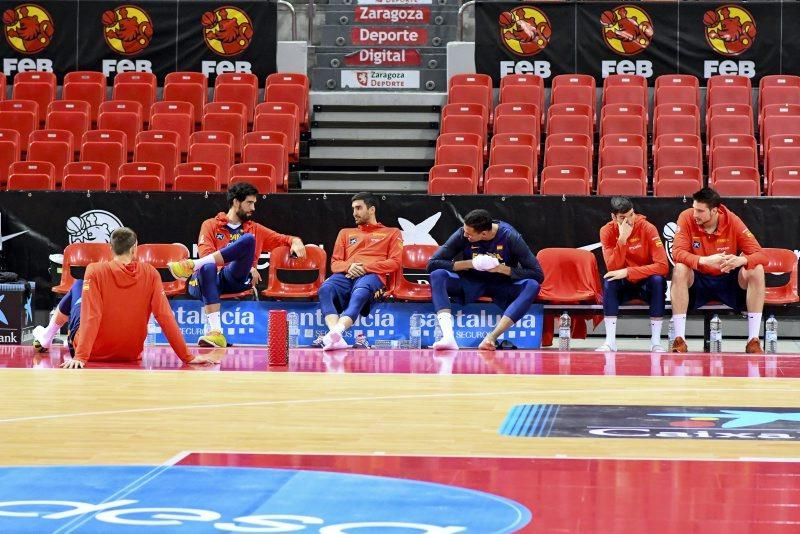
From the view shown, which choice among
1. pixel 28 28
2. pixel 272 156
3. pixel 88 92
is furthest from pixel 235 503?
pixel 28 28

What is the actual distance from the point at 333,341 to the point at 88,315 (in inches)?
94.0

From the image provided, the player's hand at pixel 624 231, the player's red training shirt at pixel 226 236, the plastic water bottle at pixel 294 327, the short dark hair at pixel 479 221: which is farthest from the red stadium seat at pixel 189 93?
the player's hand at pixel 624 231

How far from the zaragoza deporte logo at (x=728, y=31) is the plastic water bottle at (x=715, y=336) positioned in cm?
719

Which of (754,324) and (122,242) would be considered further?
(754,324)

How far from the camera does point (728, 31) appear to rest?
17.1 metres

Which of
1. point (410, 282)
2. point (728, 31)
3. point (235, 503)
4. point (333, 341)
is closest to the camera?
point (235, 503)

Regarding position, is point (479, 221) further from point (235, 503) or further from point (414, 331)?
point (235, 503)

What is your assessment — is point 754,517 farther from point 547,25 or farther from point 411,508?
point 547,25

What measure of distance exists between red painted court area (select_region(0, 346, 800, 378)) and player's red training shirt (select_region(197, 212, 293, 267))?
1000 mm

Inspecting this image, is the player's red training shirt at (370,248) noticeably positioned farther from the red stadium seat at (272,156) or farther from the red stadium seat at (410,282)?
the red stadium seat at (272,156)

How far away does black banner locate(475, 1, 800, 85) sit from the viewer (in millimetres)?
17094

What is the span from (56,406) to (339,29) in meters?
12.2

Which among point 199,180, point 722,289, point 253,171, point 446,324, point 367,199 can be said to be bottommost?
point 446,324

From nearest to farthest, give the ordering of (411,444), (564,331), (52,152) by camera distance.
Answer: (411,444), (564,331), (52,152)
